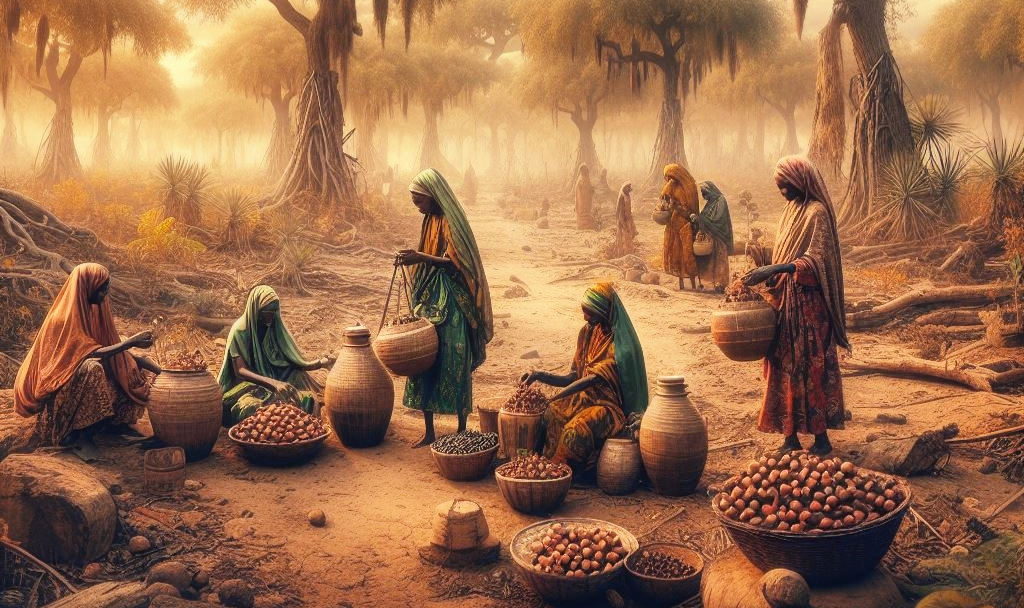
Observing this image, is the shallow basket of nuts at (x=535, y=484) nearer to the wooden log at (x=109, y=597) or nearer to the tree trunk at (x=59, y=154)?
the wooden log at (x=109, y=597)

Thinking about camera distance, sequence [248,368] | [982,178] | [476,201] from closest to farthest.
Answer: [248,368], [982,178], [476,201]

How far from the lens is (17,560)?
4.49 meters

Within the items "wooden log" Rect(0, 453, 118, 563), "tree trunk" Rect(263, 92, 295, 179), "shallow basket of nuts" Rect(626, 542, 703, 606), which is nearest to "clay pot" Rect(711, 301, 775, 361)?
"shallow basket of nuts" Rect(626, 542, 703, 606)

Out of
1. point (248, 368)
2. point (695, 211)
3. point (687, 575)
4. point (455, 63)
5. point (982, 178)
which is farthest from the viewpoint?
point (455, 63)

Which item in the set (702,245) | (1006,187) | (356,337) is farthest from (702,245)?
(356,337)

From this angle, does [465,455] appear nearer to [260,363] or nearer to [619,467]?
[619,467]

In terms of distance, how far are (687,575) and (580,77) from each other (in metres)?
28.9

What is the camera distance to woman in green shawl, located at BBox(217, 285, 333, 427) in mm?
6922

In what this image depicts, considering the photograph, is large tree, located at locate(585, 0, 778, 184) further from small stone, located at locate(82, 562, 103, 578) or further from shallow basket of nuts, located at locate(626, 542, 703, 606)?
small stone, located at locate(82, 562, 103, 578)

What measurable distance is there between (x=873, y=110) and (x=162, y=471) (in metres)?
14.7

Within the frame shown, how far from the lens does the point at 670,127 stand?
24.5 metres

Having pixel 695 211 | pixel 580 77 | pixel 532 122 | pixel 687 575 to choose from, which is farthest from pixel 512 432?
pixel 532 122

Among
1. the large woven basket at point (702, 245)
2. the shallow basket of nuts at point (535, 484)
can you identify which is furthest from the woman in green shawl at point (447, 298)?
Result: the large woven basket at point (702, 245)

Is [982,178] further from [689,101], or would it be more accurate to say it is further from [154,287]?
[689,101]
